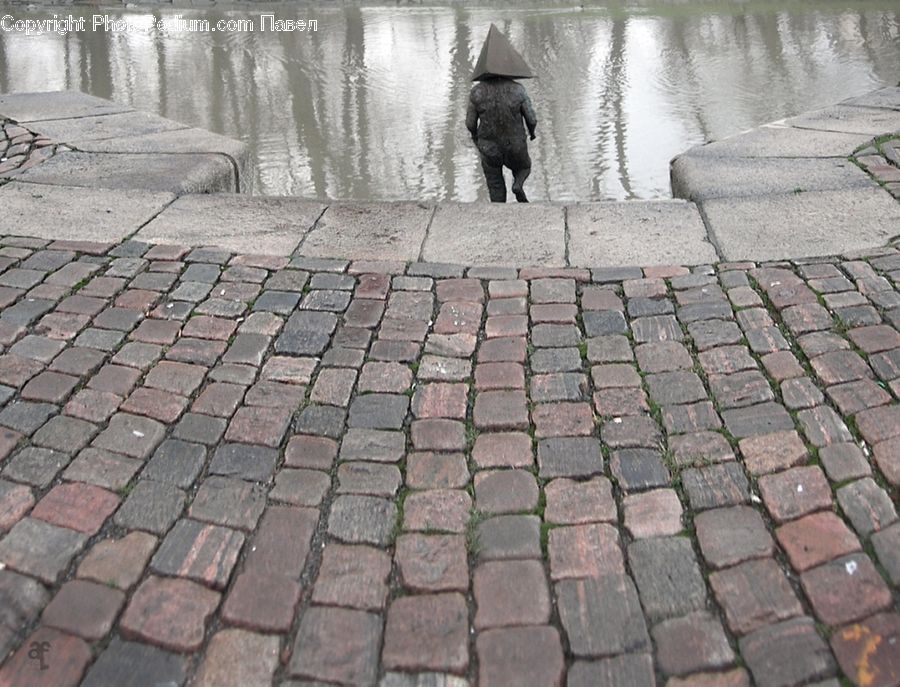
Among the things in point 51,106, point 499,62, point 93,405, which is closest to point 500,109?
point 499,62

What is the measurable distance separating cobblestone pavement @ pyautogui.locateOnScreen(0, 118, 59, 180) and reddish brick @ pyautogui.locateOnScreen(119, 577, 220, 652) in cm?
373

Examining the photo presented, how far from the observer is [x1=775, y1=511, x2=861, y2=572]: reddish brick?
240 cm

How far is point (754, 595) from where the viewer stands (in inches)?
91.4

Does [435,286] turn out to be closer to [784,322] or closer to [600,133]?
[784,322]

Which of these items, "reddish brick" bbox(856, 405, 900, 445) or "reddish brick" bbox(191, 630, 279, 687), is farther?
"reddish brick" bbox(856, 405, 900, 445)

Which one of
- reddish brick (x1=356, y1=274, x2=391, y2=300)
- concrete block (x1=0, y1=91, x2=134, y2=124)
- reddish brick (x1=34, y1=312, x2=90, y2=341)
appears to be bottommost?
reddish brick (x1=34, y1=312, x2=90, y2=341)

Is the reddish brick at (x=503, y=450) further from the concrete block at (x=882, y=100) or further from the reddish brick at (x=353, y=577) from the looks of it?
the concrete block at (x=882, y=100)

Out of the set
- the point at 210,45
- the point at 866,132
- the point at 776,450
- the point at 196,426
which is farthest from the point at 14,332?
the point at 210,45

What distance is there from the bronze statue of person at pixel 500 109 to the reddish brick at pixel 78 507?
3.45 metres

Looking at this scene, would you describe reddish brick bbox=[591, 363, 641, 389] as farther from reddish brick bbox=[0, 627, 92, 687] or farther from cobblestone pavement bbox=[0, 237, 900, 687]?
reddish brick bbox=[0, 627, 92, 687]

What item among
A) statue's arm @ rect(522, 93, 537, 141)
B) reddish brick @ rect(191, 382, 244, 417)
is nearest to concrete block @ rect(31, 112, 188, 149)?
statue's arm @ rect(522, 93, 537, 141)

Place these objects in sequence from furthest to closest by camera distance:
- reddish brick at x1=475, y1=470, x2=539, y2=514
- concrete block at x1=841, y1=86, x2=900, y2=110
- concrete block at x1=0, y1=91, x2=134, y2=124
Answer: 1. concrete block at x1=0, y1=91, x2=134, y2=124
2. concrete block at x1=841, y1=86, x2=900, y2=110
3. reddish brick at x1=475, y1=470, x2=539, y2=514

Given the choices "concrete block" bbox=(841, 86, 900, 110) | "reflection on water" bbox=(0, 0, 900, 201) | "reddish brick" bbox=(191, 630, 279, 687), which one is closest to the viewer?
"reddish brick" bbox=(191, 630, 279, 687)

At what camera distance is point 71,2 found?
1487 centimetres
